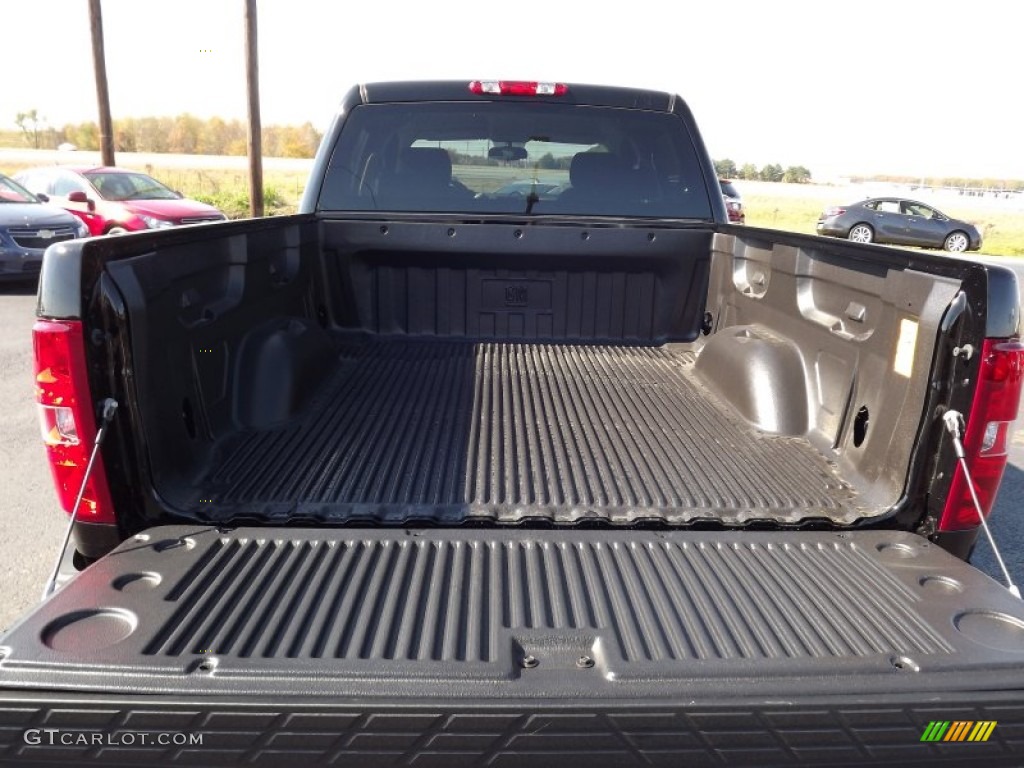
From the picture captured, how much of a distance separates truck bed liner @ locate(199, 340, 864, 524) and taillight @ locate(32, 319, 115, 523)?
283 millimetres

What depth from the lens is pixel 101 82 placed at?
57.1ft

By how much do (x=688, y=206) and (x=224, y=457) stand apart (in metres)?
2.54

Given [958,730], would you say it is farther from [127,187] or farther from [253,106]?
[253,106]

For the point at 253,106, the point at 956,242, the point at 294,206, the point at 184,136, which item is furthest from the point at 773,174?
the point at 253,106

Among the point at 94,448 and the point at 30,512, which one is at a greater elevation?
the point at 94,448

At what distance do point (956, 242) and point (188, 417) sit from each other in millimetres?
26087

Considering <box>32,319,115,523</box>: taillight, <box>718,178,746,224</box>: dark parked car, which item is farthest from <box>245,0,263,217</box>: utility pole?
<box>32,319,115,523</box>: taillight

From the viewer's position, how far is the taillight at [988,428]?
1990 mm

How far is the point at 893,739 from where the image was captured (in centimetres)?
148

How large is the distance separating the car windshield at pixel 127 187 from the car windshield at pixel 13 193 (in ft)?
3.48

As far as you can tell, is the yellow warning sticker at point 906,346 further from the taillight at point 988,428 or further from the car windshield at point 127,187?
the car windshield at point 127,187

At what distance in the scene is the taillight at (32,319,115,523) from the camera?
188cm

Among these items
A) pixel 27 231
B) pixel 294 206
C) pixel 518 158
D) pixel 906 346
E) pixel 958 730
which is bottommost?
pixel 294 206

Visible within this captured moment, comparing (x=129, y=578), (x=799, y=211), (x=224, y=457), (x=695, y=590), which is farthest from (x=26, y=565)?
(x=799, y=211)
